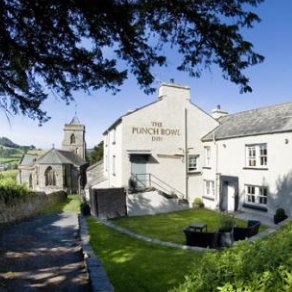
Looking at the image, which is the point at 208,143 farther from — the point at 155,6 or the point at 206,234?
the point at 155,6

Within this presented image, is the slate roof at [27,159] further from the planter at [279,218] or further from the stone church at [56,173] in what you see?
the planter at [279,218]

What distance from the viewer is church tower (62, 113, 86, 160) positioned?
8319 centimetres

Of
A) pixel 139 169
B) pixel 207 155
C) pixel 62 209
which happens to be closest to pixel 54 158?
pixel 62 209

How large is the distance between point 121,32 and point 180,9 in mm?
1499

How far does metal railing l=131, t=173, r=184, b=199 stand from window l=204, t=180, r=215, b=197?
2344 millimetres

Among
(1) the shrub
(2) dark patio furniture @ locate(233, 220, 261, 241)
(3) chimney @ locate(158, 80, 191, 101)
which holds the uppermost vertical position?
(3) chimney @ locate(158, 80, 191, 101)

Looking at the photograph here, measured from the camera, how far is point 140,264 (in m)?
10.5

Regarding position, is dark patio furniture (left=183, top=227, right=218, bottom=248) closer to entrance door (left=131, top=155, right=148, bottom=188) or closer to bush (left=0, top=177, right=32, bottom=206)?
bush (left=0, top=177, right=32, bottom=206)

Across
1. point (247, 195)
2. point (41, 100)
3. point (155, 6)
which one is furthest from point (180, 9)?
point (247, 195)

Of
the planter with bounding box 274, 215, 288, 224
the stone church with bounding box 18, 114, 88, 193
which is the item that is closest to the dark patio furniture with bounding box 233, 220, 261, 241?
the planter with bounding box 274, 215, 288, 224

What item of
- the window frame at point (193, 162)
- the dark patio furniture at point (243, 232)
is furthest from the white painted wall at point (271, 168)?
the dark patio furniture at point (243, 232)

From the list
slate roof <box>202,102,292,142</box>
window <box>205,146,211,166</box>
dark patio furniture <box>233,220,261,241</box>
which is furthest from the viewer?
window <box>205,146,211,166</box>

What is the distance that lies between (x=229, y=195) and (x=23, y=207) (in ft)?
54.5

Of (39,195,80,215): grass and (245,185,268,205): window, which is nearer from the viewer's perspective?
(245,185,268,205): window
